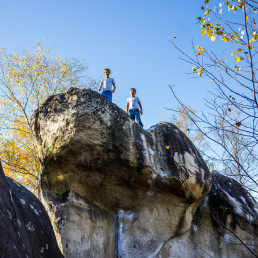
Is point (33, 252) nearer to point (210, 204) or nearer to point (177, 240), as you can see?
point (177, 240)

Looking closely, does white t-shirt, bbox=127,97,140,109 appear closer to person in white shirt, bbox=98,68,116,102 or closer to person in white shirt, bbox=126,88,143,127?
person in white shirt, bbox=126,88,143,127

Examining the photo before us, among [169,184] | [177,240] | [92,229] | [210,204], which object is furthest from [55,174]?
[210,204]

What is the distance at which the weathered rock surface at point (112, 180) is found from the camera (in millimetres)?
6117

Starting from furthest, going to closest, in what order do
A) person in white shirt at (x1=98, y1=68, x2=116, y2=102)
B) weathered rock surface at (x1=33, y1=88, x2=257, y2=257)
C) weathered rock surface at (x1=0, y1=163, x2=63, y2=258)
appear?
person in white shirt at (x1=98, y1=68, x2=116, y2=102) → weathered rock surface at (x1=33, y1=88, x2=257, y2=257) → weathered rock surface at (x1=0, y1=163, x2=63, y2=258)

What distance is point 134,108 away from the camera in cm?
899

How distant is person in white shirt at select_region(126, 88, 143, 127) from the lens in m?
8.98

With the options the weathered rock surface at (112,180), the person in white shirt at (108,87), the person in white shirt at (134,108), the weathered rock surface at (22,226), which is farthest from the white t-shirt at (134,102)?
the weathered rock surface at (22,226)

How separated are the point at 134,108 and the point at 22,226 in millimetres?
6022

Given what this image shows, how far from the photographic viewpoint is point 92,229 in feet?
21.2

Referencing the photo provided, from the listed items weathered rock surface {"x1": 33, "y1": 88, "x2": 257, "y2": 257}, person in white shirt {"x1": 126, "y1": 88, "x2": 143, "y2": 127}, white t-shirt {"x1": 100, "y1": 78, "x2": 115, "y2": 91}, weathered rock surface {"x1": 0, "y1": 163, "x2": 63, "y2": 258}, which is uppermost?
white t-shirt {"x1": 100, "y1": 78, "x2": 115, "y2": 91}

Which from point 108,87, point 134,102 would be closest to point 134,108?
point 134,102

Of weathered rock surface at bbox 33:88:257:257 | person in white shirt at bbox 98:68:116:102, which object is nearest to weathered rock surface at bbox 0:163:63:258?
weathered rock surface at bbox 33:88:257:257

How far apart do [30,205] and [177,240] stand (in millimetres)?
4178

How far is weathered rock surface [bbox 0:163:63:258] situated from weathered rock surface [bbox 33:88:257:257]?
214 cm
